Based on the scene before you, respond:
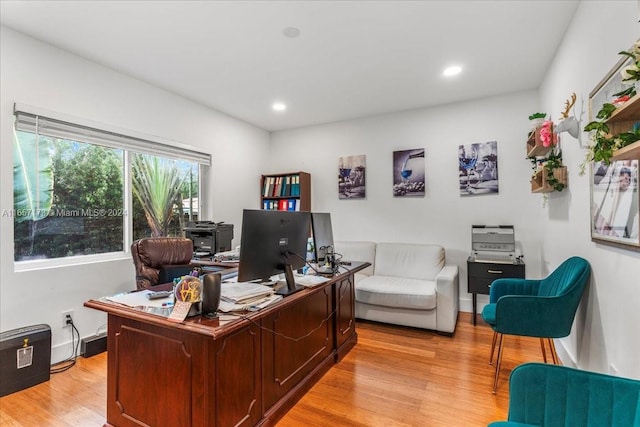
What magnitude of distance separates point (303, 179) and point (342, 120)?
1.03m

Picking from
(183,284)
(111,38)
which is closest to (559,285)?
(183,284)

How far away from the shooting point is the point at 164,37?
2439mm

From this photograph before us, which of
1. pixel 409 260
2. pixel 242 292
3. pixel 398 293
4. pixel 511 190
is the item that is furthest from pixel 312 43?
pixel 511 190

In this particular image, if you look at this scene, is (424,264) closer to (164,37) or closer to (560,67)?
(560,67)

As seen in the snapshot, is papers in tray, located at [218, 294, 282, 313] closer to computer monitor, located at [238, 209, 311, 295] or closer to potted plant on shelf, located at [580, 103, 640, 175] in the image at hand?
computer monitor, located at [238, 209, 311, 295]

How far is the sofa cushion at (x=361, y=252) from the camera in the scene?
13.4ft

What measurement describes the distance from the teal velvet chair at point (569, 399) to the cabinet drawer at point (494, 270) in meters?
2.25

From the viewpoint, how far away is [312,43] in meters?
2.54

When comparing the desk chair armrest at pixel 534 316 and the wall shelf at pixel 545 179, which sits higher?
the wall shelf at pixel 545 179

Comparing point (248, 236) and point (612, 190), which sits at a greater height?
point (612, 190)

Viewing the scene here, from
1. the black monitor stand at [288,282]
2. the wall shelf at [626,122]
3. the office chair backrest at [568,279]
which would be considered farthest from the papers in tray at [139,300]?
the office chair backrest at [568,279]

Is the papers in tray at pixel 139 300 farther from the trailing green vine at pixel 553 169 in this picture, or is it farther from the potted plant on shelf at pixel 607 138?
the trailing green vine at pixel 553 169

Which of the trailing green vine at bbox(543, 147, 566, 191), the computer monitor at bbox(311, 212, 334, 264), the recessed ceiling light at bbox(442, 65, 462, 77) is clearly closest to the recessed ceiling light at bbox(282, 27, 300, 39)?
the computer monitor at bbox(311, 212, 334, 264)

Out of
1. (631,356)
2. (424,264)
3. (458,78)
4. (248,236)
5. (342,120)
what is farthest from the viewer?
(342,120)
